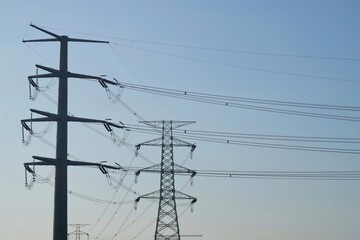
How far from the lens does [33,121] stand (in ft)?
194

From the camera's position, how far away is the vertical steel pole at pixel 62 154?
56844 mm

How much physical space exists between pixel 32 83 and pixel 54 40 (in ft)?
12.2

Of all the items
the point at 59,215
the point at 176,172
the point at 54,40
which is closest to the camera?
the point at 59,215

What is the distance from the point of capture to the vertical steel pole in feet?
186

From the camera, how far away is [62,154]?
58344mm

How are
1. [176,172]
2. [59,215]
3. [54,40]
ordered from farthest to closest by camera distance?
1. [176,172]
2. [54,40]
3. [59,215]

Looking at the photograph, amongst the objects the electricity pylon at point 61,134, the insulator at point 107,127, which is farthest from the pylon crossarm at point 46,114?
the insulator at point 107,127

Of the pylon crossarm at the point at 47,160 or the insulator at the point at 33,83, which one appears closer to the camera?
the pylon crossarm at the point at 47,160

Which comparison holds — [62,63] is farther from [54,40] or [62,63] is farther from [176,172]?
[176,172]

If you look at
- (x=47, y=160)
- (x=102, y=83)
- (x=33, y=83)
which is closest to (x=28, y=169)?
(x=47, y=160)

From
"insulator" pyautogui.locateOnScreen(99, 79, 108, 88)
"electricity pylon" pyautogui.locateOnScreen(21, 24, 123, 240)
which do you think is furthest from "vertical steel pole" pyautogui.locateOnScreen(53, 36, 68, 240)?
"insulator" pyautogui.locateOnScreen(99, 79, 108, 88)

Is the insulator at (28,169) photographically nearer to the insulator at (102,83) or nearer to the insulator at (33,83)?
the insulator at (33,83)

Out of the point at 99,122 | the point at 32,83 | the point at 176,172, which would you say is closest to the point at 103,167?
the point at 99,122

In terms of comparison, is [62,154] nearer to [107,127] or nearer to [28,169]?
[28,169]
